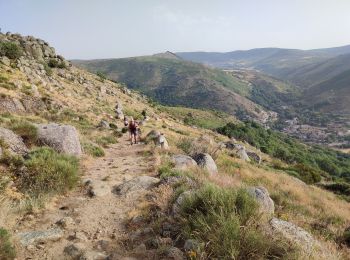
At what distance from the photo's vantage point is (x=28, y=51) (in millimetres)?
60031

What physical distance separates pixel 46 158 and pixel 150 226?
595cm

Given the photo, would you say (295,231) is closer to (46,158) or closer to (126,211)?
(126,211)

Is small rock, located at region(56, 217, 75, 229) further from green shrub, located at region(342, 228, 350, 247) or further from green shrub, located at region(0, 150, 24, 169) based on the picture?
green shrub, located at region(342, 228, 350, 247)

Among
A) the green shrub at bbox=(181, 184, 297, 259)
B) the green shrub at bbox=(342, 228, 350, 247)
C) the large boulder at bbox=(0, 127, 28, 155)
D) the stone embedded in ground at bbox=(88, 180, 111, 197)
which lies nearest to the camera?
the green shrub at bbox=(181, 184, 297, 259)

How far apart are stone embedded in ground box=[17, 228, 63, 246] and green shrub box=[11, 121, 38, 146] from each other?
7692 millimetres

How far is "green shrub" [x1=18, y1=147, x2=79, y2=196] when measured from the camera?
10867 mm

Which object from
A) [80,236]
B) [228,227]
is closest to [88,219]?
[80,236]

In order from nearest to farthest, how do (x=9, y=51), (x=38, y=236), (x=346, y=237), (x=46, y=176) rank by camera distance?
(x=38, y=236) → (x=346, y=237) → (x=46, y=176) → (x=9, y=51)

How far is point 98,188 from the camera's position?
11.7m

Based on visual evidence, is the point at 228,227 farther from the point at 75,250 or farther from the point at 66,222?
the point at 66,222

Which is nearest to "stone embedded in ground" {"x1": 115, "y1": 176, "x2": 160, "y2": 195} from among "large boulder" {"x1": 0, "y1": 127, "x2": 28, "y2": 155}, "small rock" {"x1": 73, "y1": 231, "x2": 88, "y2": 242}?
"small rock" {"x1": 73, "y1": 231, "x2": 88, "y2": 242}

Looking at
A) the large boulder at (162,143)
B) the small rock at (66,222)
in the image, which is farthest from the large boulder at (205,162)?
the small rock at (66,222)

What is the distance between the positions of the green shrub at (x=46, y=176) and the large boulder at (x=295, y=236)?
6724mm

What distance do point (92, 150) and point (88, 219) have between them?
9.40 meters
